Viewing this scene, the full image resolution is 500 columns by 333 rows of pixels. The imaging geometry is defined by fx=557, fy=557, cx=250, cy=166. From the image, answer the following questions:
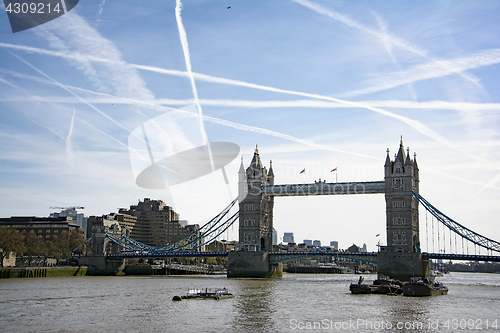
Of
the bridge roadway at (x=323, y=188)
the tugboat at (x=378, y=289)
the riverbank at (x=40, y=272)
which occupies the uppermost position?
A: the bridge roadway at (x=323, y=188)

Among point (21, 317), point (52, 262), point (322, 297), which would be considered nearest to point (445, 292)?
point (322, 297)

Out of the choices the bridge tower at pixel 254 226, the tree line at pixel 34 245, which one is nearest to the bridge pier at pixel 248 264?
the bridge tower at pixel 254 226

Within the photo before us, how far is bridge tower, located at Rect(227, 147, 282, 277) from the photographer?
4021 inches

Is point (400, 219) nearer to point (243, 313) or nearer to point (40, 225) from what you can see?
point (243, 313)

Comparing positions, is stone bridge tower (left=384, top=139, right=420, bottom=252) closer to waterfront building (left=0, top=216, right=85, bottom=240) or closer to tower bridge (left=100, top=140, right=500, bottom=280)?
tower bridge (left=100, top=140, right=500, bottom=280)

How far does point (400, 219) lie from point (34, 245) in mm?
72208

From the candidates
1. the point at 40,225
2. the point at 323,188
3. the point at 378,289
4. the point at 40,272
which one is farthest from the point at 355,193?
the point at 40,225

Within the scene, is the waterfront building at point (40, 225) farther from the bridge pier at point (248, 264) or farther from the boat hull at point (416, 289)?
the boat hull at point (416, 289)

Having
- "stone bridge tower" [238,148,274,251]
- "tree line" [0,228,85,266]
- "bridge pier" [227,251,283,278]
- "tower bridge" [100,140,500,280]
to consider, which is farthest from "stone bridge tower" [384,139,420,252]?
"tree line" [0,228,85,266]

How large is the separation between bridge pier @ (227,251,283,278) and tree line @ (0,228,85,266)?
3905 cm

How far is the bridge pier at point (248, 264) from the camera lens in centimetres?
10175

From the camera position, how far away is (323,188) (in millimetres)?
101750

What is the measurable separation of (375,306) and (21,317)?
29.4 m

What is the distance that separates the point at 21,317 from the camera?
132 feet
